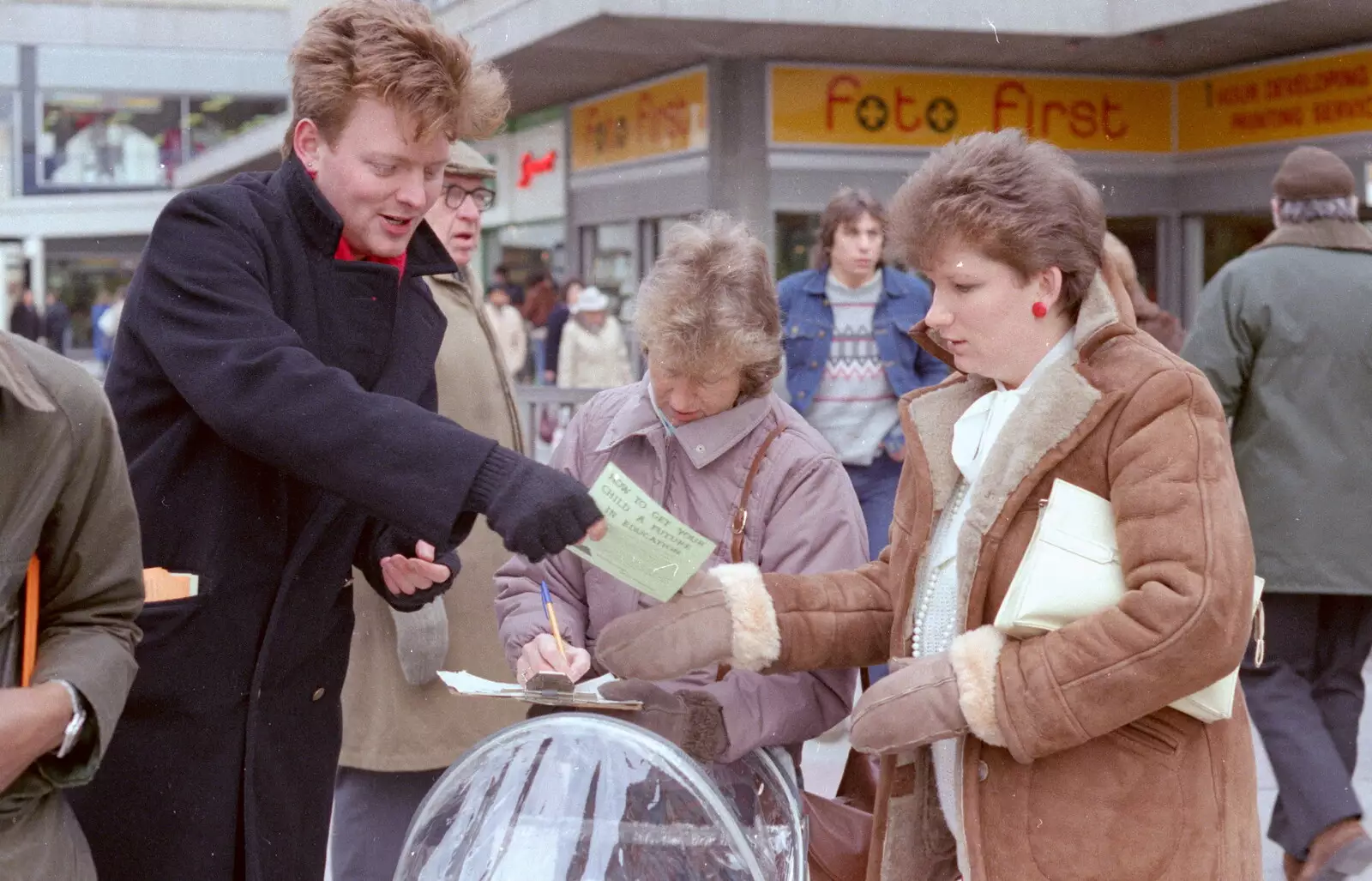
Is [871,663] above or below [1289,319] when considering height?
below

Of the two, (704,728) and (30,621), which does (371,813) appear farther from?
(30,621)

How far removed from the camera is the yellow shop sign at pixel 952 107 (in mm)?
13969

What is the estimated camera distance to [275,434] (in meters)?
2.18

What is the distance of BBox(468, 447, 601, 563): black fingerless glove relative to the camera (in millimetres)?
2092

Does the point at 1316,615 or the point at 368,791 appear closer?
the point at 368,791

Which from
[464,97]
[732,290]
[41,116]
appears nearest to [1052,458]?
[732,290]

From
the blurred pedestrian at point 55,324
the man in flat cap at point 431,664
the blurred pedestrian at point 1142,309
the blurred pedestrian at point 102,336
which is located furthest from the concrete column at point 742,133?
the blurred pedestrian at point 55,324

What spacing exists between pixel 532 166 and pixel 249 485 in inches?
639

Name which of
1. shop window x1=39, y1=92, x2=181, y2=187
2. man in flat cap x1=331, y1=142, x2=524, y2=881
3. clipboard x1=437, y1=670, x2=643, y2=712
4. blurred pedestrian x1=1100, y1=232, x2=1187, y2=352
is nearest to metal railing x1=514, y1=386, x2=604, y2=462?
blurred pedestrian x1=1100, y1=232, x2=1187, y2=352

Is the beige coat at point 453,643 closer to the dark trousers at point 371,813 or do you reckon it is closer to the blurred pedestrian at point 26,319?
the dark trousers at point 371,813

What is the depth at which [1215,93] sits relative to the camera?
14.5m

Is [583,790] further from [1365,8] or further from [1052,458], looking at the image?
[1365,8]

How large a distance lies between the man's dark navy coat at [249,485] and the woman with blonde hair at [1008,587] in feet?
1.79

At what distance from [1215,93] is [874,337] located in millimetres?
9268
